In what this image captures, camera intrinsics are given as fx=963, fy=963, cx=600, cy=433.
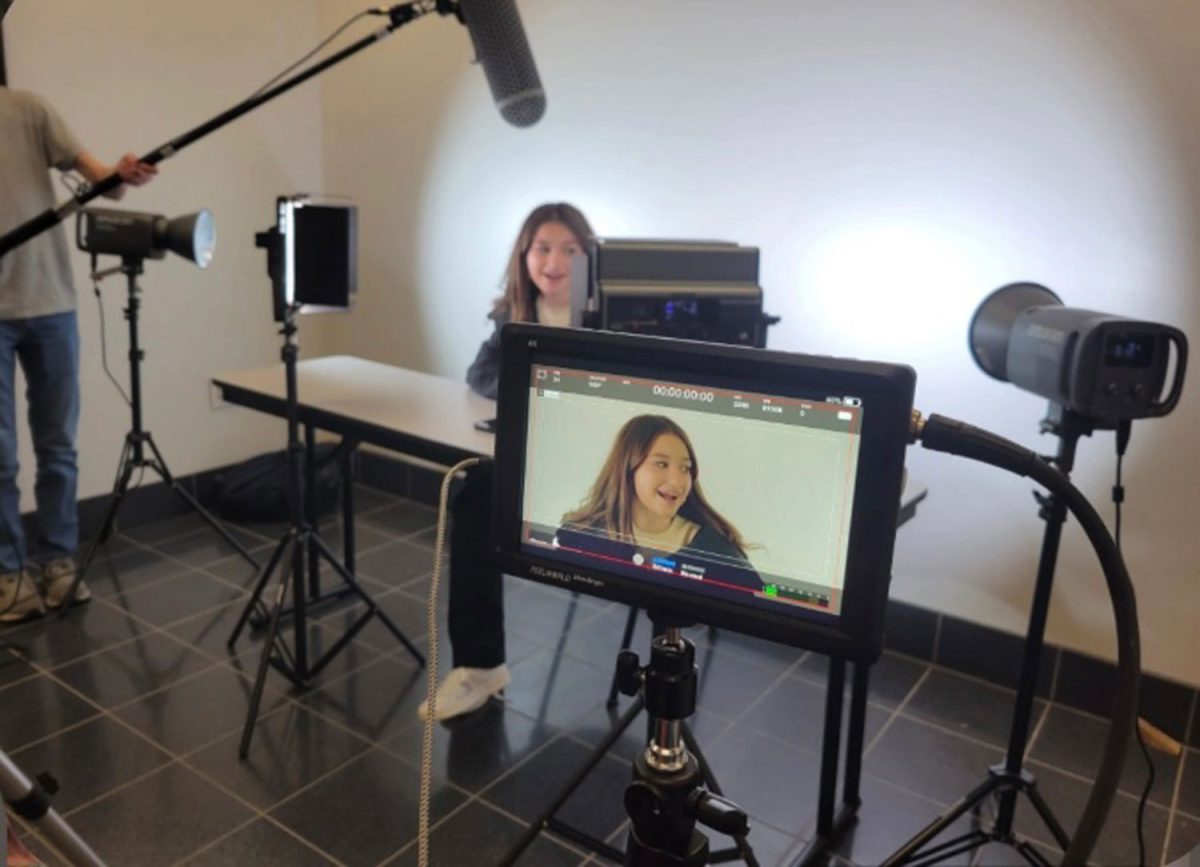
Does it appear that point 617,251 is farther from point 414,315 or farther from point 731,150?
point 414,315

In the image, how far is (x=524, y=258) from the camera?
260 cm

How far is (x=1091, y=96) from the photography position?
7.59 ft

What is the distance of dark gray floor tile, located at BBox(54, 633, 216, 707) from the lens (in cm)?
246

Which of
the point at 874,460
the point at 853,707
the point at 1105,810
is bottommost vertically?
the point at 853,707

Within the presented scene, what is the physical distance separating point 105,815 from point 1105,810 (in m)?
1.96

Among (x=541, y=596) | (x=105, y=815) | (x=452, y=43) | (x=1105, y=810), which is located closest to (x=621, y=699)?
(x=541, y=596)

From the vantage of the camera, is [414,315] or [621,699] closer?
[621,699]

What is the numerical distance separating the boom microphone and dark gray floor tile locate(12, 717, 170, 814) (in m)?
1.69

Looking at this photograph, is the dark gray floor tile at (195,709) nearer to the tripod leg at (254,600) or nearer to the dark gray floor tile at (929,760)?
the tripod leg at (254,600)

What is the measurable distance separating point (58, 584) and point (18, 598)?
0.12 m

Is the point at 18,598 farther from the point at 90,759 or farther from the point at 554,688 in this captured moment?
the point at 554,688

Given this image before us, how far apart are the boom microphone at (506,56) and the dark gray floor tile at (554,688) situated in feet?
4.73

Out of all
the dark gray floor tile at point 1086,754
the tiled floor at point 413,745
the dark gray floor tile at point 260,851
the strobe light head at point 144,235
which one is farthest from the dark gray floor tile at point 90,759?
the dark gray floor tile at point 1086,754

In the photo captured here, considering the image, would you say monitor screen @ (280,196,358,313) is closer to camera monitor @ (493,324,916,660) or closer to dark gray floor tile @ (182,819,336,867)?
dark gray floor tile @ (182,819,336,867)
